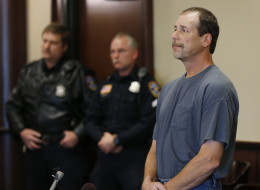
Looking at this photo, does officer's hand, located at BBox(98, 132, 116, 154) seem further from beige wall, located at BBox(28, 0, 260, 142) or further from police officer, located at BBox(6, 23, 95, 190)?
beige wall, located at BBox(28, 0, 260, 142)

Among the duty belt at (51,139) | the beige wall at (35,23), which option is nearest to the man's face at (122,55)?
the duty belt at (51,139)

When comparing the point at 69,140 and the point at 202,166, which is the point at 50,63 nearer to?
the point at 69,140

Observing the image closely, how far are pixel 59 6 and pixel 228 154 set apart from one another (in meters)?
2.64

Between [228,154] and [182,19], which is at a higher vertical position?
[182,19]

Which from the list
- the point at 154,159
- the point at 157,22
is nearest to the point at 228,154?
the point at 154,159

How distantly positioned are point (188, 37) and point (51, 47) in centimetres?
192

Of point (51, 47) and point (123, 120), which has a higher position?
point (51, 47)

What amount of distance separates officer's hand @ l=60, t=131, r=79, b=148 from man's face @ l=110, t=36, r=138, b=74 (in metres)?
0.65

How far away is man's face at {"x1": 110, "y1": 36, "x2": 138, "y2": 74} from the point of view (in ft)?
11.5

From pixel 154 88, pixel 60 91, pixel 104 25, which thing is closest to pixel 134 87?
pixel 154 88

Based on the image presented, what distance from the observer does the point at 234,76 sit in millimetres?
3240

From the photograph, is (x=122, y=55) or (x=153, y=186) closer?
(x=153, y=186)

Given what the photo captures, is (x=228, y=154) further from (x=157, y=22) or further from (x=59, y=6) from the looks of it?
(x=59, y=6)

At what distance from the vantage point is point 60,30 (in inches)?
150
